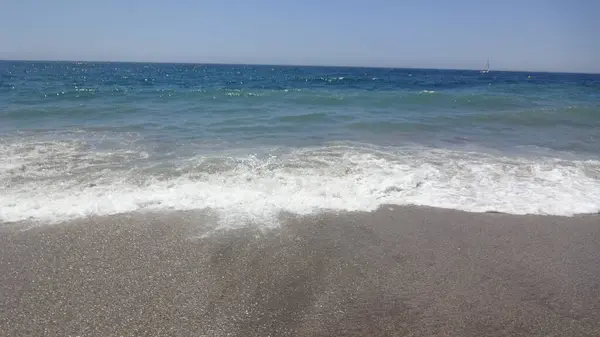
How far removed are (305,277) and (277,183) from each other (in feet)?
8.40

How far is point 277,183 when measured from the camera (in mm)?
5648

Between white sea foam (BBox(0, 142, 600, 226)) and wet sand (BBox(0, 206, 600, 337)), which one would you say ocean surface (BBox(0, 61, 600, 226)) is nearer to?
white sea foam (BBox(0, 142, 600, 226))

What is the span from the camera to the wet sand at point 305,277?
105 inches

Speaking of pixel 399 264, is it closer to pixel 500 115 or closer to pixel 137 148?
pixel 137 148

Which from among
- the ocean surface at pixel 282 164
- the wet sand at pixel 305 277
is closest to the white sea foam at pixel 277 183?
the ocean surface at pixel 282 164

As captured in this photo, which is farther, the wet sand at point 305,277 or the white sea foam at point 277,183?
the white sea foam at point 277,183

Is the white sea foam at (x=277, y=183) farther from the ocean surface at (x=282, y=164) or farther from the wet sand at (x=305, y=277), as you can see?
the wet sand at (x=305, y=277)

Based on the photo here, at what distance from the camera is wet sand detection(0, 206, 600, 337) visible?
2666 millimetres

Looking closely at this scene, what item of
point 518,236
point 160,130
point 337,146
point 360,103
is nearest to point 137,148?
point 160,130

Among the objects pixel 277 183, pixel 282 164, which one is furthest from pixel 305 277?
pixel 282 164

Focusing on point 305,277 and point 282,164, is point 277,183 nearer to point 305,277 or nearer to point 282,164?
point 282,164

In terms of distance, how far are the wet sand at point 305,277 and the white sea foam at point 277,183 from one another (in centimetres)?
43

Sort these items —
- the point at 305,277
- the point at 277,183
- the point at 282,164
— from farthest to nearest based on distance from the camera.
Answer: the point at 282,164 → the point at 277,183 → the point at 305,277

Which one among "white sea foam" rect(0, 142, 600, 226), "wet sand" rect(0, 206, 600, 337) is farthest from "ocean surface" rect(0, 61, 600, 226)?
"wet sand" rect(0, 206, 600, 337)
